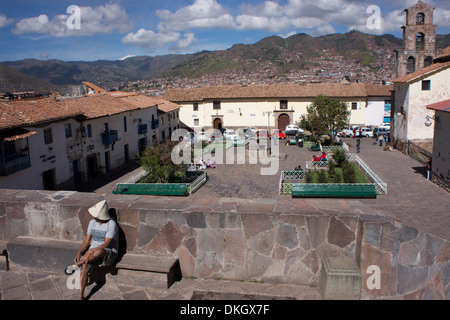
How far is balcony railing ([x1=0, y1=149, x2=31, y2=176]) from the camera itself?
48.4ft

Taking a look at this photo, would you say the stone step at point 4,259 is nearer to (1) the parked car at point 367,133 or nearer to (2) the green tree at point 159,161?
(2) the green tree at point 159,161

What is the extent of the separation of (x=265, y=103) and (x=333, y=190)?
28.6 metres

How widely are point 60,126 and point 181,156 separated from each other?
664 centimetres

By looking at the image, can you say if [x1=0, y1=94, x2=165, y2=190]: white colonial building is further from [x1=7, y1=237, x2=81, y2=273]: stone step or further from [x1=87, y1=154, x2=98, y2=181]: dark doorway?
[x1=7, y1=237, x2=81, y2=273]: stone step

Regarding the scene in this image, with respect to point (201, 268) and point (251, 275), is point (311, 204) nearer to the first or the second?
point (251, 275)

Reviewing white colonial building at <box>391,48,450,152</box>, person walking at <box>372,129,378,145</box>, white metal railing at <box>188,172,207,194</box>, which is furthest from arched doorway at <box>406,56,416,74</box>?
white metal railing at <box>188,172,207,194</box>

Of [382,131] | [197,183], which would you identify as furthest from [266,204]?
[382,131]

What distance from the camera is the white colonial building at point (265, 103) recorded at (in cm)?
4181

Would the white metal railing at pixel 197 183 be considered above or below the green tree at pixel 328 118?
below

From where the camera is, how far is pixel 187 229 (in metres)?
4.13

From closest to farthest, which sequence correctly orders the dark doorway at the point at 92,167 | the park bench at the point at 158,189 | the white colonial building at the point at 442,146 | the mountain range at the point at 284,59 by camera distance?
the park bench at the point at 158,189
the white colonial building at the point at 442,146
the dark doorway at the point at 92,167
the mountain range at the point at 284,59

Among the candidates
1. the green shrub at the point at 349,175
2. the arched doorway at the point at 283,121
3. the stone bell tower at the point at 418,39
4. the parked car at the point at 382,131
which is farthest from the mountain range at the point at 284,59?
the green shrub at the point at 349,175

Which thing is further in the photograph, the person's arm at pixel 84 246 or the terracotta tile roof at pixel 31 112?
the terracotta tile roof at pixel 31 112
